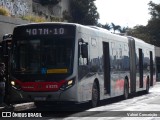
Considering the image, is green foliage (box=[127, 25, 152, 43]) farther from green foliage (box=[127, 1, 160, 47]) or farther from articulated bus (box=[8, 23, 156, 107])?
articulated bus (box=[8, 23, 156, 107])

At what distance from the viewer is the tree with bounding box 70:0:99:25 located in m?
90.7

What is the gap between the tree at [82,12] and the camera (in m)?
90.7

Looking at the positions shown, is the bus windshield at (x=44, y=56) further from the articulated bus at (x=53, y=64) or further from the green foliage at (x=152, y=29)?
the green foliage at (x=152, y=29)

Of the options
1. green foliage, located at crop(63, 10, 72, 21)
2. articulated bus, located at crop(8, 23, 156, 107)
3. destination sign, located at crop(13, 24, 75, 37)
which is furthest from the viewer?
green foliage, located at crop(63, 10, 72, 21)

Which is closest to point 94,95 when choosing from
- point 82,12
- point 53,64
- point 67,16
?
point 53,64

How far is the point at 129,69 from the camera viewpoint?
26.9 metres

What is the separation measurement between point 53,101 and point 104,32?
19.3 feet

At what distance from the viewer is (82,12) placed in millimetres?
90750

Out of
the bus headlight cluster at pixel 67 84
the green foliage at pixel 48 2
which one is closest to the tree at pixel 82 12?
→ the green foliage at pixel 48 2

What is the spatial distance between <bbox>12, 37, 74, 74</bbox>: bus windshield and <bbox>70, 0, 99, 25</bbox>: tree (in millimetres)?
72679

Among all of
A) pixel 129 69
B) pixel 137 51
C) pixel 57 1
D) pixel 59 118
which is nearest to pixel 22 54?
pixel 59 118

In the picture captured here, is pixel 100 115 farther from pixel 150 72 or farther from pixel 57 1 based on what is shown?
pixel 57 1

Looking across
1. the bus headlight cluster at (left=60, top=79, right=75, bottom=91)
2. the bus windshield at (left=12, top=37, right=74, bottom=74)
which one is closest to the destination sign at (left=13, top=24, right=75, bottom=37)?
the bus windshield at (left=12, top=37, right=74, bottom=74)

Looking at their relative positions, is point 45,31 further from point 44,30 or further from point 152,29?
point 152,29
